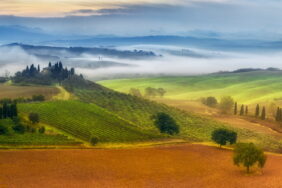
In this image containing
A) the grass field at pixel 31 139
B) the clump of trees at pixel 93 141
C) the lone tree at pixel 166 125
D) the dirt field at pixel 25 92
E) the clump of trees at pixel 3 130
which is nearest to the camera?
the grass field at pixel 31 139

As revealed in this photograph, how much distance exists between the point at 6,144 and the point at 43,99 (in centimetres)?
6272

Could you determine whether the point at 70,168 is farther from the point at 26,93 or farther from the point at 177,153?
the point at 26,93

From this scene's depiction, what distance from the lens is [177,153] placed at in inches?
4097

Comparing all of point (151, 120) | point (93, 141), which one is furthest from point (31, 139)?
point (151, 120)

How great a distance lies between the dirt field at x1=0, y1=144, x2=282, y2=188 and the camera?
251 feet

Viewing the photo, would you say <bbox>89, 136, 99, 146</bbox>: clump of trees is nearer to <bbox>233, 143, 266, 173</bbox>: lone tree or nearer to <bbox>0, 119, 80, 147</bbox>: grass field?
<bbox>0, 119, 80, 147</bbox>: grass field

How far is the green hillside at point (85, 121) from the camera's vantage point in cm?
11856

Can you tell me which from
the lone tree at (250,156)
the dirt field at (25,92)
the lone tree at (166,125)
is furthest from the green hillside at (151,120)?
the lone tree at (250,156)

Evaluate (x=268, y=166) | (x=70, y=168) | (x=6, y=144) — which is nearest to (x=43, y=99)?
(x=6, y=144)

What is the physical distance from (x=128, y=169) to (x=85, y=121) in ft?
164

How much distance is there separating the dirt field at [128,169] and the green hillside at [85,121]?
1455cm

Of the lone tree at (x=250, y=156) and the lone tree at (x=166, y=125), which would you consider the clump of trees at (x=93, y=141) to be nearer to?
the lone tree at (x=166, y=125)

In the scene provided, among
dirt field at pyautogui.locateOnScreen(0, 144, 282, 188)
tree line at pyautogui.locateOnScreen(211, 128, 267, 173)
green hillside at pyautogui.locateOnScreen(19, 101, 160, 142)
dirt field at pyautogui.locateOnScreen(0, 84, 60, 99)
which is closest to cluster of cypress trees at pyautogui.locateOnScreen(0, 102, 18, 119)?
green hillside at pyautogui.locateOnScreen(19, 101, 160, 142)

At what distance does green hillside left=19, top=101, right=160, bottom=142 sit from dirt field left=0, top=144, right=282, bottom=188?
47.7ft
